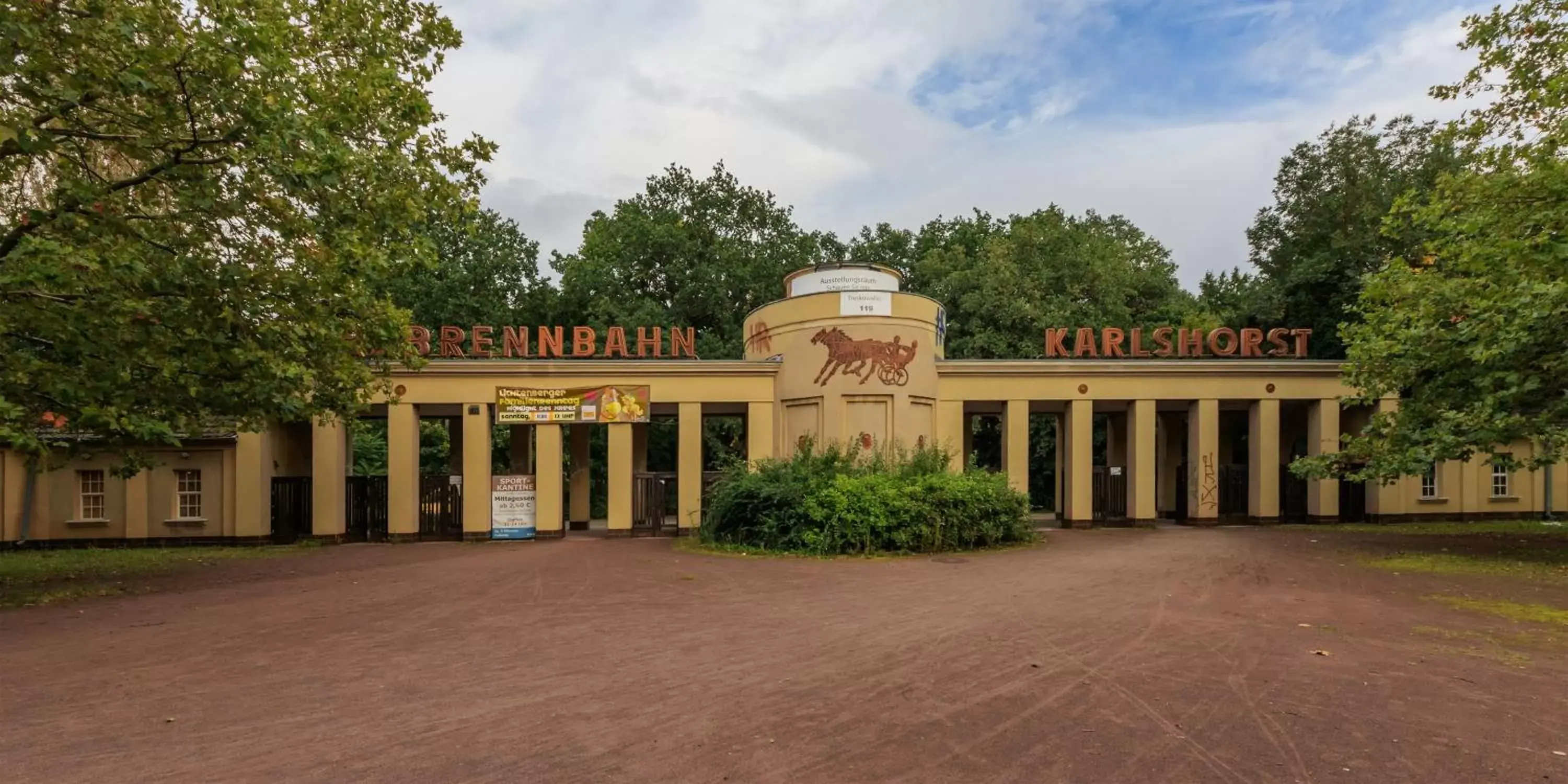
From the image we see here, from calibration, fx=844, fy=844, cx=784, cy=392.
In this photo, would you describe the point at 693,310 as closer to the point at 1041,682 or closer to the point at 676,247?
the point at 676,247

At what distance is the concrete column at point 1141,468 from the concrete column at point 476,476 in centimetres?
1627

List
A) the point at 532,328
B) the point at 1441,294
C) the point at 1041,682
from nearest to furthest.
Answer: the point at 1041,682 → the point at 1441,294 → the point at 532,328

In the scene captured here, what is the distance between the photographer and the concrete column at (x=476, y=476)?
70.9 feet

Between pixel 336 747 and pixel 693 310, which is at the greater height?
pixel 693 310

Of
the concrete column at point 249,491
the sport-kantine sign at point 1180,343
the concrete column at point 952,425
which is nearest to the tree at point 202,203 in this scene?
the concrete column at point 249,491

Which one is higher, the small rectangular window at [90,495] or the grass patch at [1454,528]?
the small rectangular window at [90,495]

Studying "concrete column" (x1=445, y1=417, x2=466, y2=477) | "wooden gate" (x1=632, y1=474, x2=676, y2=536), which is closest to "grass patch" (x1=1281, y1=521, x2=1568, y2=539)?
"wooden gate" (x1=632, y1=474, x2=676, y2=536)

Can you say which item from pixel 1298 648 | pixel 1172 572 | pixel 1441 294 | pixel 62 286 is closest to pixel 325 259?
pixel 62 286

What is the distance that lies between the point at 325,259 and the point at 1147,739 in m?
11.7

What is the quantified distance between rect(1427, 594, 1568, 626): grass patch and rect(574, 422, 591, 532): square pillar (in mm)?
20879

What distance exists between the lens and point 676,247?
38.0 metres

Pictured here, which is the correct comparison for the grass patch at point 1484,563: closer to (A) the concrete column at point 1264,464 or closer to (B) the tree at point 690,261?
(A) the concrete column at point 1264,464

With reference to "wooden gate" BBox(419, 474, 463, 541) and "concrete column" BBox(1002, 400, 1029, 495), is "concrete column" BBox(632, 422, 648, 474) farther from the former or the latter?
"concrete column" BBox(1002, 400, 1029, 495)

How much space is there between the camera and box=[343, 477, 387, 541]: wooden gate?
21703mm
